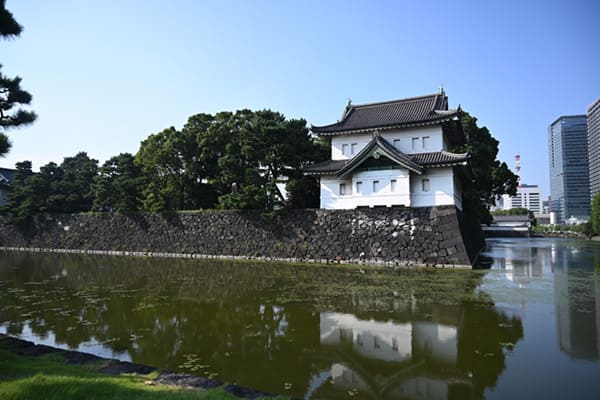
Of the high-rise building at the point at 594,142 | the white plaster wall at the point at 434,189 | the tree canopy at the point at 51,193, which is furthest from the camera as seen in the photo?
the high-rise building at the point at 594,142

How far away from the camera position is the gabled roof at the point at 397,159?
1681 cm

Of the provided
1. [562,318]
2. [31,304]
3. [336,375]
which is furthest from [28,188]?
[562,318]

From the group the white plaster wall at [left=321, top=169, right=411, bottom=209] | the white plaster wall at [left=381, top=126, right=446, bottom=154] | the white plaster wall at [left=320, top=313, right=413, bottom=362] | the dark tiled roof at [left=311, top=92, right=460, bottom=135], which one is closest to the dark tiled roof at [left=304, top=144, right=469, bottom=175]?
the white plaster wall at [left=381, top=126, right=446, bottom=154]

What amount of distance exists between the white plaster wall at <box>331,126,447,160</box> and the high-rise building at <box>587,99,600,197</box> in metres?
68.5

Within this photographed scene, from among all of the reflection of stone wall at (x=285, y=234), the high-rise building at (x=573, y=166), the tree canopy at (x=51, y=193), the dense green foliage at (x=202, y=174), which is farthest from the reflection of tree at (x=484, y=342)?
the high-rise building at (x=573, y=166)

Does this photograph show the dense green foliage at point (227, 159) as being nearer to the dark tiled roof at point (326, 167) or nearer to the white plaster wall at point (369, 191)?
the dark tiled roof at point (326, 167)

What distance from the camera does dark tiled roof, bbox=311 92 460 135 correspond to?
1895 cm

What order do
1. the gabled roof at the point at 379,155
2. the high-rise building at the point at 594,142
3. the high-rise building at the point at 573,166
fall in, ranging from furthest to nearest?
the high-rise building at the point at 573,166 → the high-rise building at the point at 594,142 → the gabled roof at the point at 379,155

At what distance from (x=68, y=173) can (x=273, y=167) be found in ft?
71.2

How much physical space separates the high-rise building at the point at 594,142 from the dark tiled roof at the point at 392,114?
66820 millimetres

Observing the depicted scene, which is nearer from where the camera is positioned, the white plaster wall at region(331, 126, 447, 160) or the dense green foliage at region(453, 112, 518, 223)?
the white plaster wall at region(331, 126, 447, 160)

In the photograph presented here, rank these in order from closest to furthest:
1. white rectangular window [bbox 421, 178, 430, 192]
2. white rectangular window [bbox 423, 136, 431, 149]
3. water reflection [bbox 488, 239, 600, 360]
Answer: water reflection [bbox 488, 239, 600, 360]
white rectangular window [bbox 421, 178, 430, 192]
white rectangular window [bbox 423, 136, 431, 149]

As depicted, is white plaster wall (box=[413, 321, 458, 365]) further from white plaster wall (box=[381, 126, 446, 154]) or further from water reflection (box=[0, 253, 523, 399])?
white plaster wall (box=[381, 126, 446, 154])

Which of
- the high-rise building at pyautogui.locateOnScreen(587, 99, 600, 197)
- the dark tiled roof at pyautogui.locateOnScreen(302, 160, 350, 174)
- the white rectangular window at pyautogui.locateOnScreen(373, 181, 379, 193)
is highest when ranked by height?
the high-rise building at pyautogui.locateOnScreen(587, 99, 600, 197)
